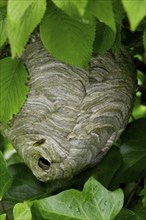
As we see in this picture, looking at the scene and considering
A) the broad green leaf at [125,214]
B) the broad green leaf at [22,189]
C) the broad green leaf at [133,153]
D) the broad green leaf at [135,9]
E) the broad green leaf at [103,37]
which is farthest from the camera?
the broad green leaf at [133,153]

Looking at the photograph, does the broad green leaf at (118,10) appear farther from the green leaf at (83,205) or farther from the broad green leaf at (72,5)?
the green leaf at (83,205)

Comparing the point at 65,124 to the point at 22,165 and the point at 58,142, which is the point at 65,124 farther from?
the point at 22,165

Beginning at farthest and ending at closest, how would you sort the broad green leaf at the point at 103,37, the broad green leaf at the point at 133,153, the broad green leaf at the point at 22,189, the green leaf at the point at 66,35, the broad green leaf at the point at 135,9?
the broad green leaf at the point at 133,153 → the broad green leaf at the point at 22,189 → the broad green leaf at the point at 103,37 → the green leaf at the point at 66,35 → the broad green leaf at the point at 135,9

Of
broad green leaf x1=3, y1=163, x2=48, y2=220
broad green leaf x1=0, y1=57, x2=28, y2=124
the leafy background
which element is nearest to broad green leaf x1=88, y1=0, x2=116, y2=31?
the leafy background

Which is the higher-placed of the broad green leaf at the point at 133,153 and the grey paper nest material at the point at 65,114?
the grey paper nest material at the point at 65,114

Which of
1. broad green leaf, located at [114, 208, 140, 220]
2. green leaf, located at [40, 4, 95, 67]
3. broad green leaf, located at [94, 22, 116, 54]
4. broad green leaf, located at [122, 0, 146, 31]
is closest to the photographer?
broad green leaf, located at [122, 0, 146, 31]

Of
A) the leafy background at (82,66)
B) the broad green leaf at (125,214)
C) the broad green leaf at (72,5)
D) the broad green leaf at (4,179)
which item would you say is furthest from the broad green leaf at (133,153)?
the broad green leaf at (72,5)

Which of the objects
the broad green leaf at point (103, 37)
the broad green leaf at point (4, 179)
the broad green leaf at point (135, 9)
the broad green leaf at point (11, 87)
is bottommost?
the broad green leaf at point (4, 179)

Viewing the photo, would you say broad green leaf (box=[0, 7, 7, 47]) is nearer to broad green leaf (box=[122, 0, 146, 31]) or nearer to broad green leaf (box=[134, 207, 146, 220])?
broad green leaf (box=[122, 0, 146, 31])
